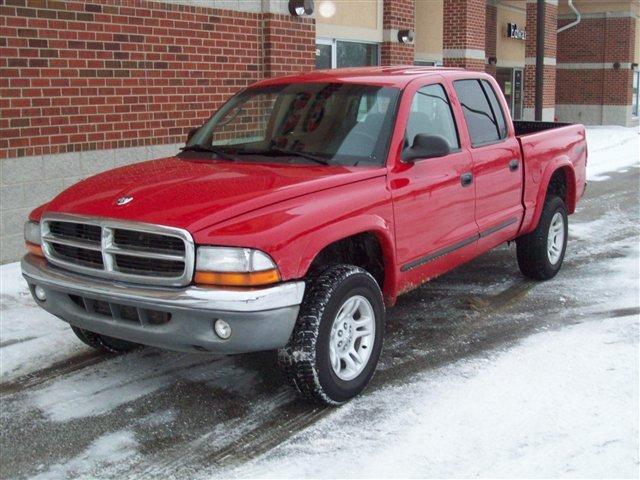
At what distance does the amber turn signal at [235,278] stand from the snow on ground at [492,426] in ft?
2.83

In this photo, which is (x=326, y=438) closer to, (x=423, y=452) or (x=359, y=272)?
(x=423, y=452)

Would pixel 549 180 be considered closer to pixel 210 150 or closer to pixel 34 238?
pixel 210 150

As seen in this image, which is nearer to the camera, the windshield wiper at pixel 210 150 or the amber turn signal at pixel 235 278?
the amber turn signal at pixel 235 278

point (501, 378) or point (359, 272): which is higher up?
point (359, 272)

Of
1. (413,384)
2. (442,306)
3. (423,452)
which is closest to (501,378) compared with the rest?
(413,384)

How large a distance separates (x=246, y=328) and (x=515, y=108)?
25350mm

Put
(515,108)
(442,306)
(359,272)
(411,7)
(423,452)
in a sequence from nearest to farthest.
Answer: (423,452)
(359,272)
(442,306)
(411,7)
(515,108)

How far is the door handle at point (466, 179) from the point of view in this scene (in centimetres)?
569

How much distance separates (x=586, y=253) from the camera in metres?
8.70

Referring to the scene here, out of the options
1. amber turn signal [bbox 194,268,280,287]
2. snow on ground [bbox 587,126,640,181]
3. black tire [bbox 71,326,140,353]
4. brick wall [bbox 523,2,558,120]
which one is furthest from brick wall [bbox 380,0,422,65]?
amber turn signal [bbox 194,268,280,287]

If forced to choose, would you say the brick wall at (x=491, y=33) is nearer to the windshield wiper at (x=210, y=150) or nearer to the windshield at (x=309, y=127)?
the windshield at (x=309, y=127)

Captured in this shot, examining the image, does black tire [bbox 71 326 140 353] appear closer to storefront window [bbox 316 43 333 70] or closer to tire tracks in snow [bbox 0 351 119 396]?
tire tracks in snow [bbox 0 351 119 396]

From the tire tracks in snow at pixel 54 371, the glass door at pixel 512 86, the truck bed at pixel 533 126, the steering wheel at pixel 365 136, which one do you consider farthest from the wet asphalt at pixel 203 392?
the glass door at pixel 512 86

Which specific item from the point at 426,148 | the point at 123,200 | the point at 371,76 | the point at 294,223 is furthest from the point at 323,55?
the point at 294,223
